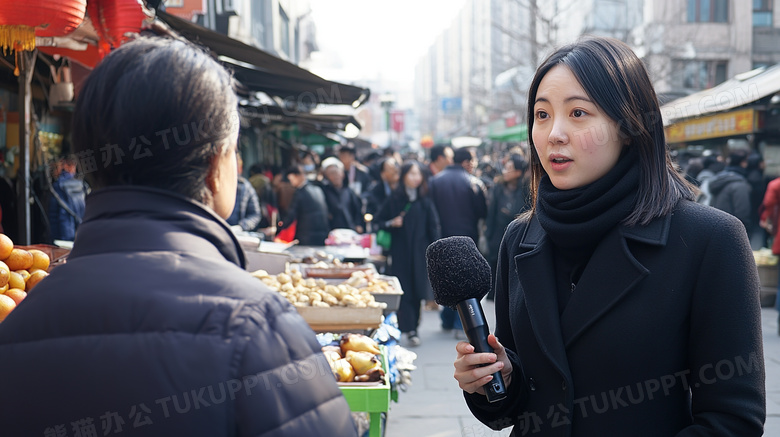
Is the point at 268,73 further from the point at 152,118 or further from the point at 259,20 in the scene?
the point at 259,20

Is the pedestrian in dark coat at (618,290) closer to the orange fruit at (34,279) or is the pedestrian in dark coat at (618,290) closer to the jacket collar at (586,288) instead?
the jacket collar at (586,288)

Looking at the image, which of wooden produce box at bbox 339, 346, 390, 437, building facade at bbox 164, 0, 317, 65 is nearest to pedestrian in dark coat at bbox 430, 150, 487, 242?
building facade at bbox 164, 0, 317, 65

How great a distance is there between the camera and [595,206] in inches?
75.0

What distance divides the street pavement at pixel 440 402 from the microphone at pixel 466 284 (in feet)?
8.74

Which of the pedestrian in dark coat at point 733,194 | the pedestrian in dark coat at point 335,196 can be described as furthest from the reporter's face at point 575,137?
the pedestrian in dark coat at point 733,194

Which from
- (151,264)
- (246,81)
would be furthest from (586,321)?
(246,81)

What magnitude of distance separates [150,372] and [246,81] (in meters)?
8.37

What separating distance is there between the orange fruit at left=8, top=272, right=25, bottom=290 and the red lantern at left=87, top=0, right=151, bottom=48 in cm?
167

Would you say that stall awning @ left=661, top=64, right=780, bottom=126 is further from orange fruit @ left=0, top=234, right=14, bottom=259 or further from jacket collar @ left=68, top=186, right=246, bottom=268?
jacket collar @ left=68, top=186, right=246, bottom=268

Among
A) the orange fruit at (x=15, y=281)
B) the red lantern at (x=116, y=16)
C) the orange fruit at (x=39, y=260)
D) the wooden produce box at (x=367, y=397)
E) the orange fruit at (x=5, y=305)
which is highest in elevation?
Result: the red lantern at (x=116, y=16)

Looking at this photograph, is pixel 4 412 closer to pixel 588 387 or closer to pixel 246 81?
pixel 588 387

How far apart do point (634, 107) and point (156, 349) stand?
144cm

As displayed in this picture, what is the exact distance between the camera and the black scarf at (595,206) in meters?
1.91

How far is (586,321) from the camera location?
6.22 ft
